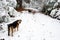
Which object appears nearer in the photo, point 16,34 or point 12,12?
point 16,34

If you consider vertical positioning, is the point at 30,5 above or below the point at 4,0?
below

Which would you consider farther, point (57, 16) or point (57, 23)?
point (57, 16)

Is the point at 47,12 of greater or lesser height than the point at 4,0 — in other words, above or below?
below

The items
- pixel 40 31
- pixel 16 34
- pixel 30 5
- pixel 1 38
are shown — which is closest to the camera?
pixel 1 38

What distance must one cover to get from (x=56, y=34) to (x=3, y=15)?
4776 mm

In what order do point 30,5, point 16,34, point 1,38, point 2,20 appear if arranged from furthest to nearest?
point 30,5 < point 2,20 < point 16,34 < point 1,38

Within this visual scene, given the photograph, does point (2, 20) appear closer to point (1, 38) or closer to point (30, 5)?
point (1, 38)

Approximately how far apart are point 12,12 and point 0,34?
541cm

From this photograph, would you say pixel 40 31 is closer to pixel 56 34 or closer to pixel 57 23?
pixel 56 34

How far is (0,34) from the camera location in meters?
9.91

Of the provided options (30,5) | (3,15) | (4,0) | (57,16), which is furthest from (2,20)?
(30,5)

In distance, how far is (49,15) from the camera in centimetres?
1622

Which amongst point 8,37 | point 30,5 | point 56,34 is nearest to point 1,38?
point 8,37

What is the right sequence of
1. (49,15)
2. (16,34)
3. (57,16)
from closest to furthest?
1. (16,34)
2. (57,16)
3. (49,15)
